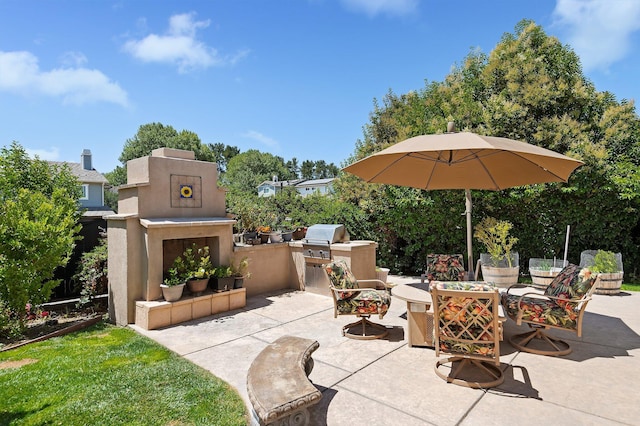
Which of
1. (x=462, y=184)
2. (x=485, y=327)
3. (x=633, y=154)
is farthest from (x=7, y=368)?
(x=633, y=154)

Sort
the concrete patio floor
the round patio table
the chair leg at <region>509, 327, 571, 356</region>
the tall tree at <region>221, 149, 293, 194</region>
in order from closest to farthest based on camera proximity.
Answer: the concrete patio floor < the chair leg at <region>509, 327, 571, 356</region> < the round patio table < the tall tree at <region>221, 149, 293, 194</region>

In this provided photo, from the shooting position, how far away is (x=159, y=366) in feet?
12.5

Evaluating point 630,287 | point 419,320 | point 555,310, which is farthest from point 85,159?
Result: point 630,287

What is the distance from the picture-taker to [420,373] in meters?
3.60

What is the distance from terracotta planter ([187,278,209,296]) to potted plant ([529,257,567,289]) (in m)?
6.74

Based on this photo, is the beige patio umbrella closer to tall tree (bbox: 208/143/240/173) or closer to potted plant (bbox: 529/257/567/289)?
potted plant (bbox: 529/257/567/289)

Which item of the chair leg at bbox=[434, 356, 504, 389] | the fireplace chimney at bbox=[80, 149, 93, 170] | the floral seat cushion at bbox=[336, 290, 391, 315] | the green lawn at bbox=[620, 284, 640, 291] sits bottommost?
the green lawn at bbox=[620, 284, 640, 291]

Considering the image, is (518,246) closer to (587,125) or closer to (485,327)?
(587,125)

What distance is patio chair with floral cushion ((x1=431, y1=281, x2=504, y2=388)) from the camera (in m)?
3.10

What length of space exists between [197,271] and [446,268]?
4368 millimetres

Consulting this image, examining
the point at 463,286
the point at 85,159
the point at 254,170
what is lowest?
the point at 463,286

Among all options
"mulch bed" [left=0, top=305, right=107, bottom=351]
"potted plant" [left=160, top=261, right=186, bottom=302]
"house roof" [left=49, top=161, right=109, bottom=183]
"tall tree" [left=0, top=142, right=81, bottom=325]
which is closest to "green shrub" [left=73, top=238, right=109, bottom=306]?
"mulch bed" [left=0, top=305, right=107, bottom=351]

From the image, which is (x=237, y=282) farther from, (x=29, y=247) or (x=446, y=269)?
(x=446, y=269)

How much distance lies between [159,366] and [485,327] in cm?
352
